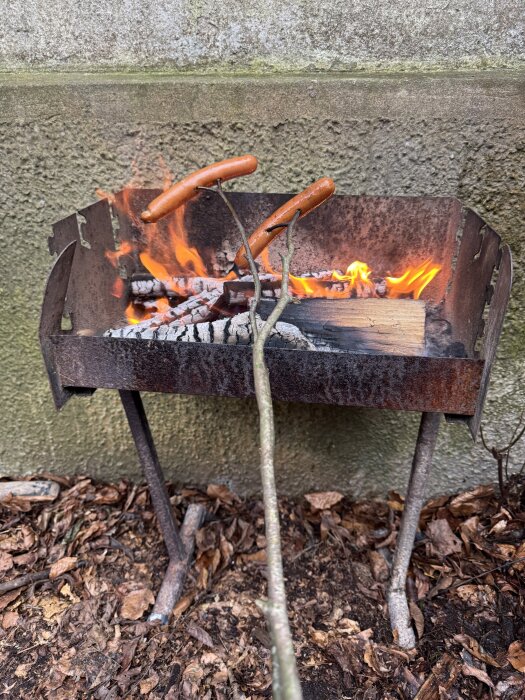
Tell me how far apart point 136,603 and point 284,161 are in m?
1.75

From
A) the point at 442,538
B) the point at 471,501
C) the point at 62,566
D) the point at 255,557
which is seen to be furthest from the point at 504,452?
the point at 62,566

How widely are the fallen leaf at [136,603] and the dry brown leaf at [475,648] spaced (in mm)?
1107

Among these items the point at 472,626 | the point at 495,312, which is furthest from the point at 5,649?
the point at 495,312

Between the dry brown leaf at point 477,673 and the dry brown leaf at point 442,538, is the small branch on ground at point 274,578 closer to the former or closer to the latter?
the dry brown leaf at point 477,673

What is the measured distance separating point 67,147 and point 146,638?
1826mm

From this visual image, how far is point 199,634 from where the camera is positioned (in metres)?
1.75

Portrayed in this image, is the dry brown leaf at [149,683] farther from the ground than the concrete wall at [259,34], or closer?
closer

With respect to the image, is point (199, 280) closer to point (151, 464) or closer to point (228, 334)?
point (228, 334)

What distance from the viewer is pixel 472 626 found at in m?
1.74

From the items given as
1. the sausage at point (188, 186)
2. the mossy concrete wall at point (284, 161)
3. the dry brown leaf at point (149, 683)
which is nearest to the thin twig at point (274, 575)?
the sausage at point (188, 186)

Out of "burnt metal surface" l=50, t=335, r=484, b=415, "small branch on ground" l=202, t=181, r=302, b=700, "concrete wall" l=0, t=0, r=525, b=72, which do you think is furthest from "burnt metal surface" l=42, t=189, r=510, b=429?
"concrete wall" l=0, t=0, r=525, b=72

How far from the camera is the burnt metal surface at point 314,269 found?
4.03ft

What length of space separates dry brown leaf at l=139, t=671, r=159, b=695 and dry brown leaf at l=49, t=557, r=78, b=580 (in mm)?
582

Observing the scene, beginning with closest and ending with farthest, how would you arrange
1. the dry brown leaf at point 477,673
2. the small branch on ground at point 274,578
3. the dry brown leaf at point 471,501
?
the small branch on ground at point 274,578 < the dry brown leaf at point 477,673 < the dry brown leaf at point 471,501
